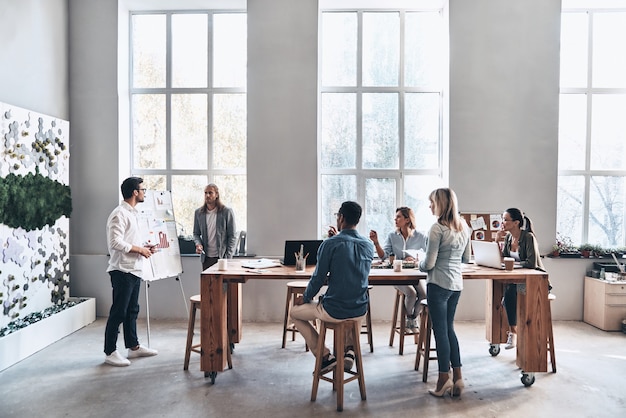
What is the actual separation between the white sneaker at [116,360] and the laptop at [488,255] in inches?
129

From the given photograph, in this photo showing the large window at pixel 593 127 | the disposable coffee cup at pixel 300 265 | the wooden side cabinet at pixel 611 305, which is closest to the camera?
the disposable coffee cup at pixel 300 265

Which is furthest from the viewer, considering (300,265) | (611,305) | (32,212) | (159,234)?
(611,305)

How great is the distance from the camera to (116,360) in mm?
4258

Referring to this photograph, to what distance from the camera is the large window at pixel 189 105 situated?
6.25m

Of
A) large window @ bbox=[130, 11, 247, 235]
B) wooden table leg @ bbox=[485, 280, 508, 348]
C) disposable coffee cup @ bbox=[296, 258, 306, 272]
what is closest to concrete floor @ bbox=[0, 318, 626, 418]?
wooden table leg @ bbox=[485, 280, 508, 348]

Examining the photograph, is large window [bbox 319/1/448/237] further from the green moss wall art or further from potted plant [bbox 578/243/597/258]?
the green moss wall art

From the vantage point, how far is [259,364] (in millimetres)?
4297

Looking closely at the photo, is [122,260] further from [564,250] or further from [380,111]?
[564,250]

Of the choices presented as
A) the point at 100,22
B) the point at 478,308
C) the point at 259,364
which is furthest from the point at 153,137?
the point at 478,308

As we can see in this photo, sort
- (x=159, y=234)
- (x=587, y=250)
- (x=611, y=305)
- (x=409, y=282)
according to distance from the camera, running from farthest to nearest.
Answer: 1. (x=587, y=250)
2. (x=611, y=305)
3. (x=159, y=234)
4. (x=409, y=282)

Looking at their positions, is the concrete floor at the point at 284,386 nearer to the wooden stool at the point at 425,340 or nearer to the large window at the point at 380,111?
the wooden stool at the point at 425,340

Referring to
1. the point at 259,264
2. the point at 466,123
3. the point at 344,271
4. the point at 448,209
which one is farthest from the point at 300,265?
the point at 466,123

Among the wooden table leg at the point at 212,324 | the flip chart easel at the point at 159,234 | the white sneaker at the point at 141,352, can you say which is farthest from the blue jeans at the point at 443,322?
the flip chart easel at the point at 159,234

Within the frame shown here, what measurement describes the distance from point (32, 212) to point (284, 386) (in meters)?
3.19
